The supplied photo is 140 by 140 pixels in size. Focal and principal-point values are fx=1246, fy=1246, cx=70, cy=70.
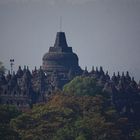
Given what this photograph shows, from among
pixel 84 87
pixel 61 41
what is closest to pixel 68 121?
pixel 84 87

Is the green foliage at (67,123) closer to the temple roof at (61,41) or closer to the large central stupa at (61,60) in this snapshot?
the large central stupa at (61,60)

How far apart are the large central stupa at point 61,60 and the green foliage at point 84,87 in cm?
1960

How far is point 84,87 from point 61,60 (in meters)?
22.6

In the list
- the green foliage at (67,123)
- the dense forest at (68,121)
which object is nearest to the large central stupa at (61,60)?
the dense forest at (68,121)

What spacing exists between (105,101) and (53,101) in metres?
4.76

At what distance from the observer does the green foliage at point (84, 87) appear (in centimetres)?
12256

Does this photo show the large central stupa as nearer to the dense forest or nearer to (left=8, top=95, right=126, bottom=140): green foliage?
the dense forest

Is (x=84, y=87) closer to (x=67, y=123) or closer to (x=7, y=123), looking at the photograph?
(x=67, y=123)

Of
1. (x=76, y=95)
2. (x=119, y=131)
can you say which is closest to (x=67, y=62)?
(x=76, y=95)

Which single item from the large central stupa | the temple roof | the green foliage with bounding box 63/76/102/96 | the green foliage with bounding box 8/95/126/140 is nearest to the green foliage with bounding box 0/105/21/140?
the green foliage with bounding box 8/95/126/140

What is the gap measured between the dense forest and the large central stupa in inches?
1125

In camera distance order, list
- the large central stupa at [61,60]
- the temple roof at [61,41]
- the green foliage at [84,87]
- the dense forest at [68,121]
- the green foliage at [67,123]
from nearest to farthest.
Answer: the dense forest at [68,121] → the green foliage at [67,123] → the green foliage at [84,87] → the large central stupa at [61,60] → the temple roof at [61,41]

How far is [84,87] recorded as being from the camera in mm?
124500

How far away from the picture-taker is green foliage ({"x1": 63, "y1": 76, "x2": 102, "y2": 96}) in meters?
123
